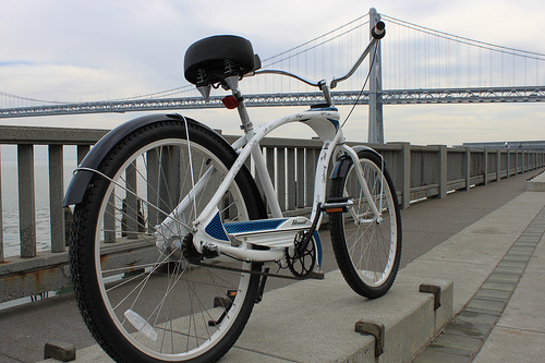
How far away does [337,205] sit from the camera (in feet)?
7.97

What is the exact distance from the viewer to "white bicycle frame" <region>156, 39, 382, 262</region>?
5.97 ft

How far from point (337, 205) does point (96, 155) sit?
4.08ft

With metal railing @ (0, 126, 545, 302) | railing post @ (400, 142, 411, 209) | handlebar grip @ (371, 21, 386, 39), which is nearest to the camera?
handlebar grip @ (371, 21, 386, 39)

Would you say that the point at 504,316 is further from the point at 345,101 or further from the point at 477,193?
the point at 345,101

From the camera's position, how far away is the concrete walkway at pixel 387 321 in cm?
205

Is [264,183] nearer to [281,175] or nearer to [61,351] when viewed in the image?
[61,351]

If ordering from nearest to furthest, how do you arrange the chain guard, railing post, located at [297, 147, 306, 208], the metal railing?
the chain guard
the metal railing
railing post, located at [297, 147, 306, 208]

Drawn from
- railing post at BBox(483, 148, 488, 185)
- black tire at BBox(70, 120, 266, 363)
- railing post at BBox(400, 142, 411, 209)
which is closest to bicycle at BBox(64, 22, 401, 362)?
black tire at BBox(70, 120, 266, 363)

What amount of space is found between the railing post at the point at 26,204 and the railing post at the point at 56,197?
5.3 inches

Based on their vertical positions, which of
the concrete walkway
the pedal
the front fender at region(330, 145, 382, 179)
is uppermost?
the front fender at region(330, 145, 382, 179)

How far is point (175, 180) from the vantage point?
379 cm

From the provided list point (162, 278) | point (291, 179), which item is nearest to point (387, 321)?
point (162, 278)

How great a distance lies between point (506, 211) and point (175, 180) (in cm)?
625

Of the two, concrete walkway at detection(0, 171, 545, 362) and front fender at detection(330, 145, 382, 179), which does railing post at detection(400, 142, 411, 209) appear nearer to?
concrete walkway at detection(0, 171, 545, 362)
